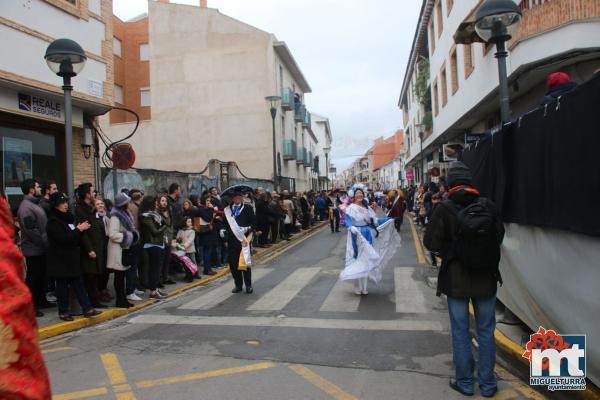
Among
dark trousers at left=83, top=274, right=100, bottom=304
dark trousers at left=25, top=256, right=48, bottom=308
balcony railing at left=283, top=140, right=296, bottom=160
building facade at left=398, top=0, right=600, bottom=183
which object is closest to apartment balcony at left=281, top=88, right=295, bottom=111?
balcony railing at left=283, top=140, right=296, bottom=160

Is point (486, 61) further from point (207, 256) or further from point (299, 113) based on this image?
point (299, 113)

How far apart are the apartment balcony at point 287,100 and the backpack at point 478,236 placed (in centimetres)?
2962

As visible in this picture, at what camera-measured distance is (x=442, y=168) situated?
88.5 feet

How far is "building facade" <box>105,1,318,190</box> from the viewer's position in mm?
29984

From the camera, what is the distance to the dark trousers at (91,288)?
25.4 ft

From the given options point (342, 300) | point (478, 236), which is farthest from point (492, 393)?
point (342, 300)

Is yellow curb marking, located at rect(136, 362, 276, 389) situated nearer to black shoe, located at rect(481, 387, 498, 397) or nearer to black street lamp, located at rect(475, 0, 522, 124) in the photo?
black shoe, located at rect(481, 387, 498, 397)

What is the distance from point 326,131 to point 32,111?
68.5 m

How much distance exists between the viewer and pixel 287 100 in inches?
1315

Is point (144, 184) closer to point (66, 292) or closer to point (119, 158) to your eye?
point (119, 158)

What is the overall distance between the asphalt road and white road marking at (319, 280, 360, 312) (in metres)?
0.02

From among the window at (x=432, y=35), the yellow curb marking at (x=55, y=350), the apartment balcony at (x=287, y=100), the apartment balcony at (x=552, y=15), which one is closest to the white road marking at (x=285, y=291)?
the yellow curb marking at (x=55, y=350)

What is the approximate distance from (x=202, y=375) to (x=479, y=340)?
259cm

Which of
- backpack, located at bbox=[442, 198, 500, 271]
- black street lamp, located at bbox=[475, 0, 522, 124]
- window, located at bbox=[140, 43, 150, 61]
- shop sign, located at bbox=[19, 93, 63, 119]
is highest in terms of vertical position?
window, located at bbox=[140, 43, 150, 61]
